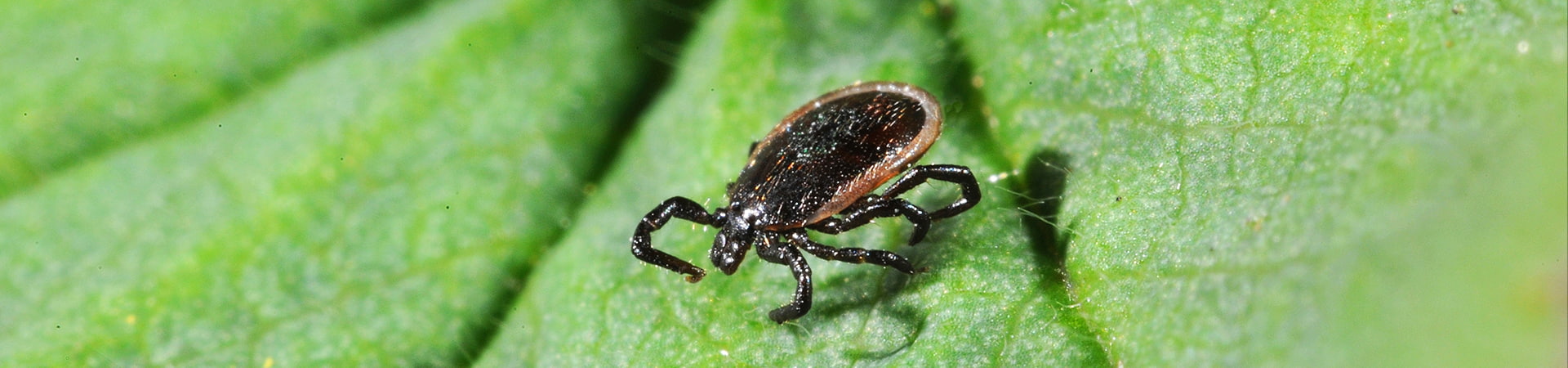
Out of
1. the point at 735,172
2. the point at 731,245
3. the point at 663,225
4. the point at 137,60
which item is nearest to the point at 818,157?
the point at 735,172

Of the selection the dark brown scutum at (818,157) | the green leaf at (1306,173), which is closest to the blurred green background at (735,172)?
the green leaf at (1306,173)

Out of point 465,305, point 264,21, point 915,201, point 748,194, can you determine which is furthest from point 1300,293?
point 264,21

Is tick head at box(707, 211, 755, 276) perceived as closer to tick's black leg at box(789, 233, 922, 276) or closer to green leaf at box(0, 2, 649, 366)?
tick's black leg at box(789, 233, 922, 276)

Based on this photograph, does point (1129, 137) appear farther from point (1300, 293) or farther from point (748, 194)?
point (748, 194)

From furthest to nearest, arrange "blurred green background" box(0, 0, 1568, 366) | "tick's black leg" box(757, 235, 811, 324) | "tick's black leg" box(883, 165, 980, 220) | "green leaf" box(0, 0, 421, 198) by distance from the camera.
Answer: "green leaf" box(0, 0, 421, 198), "tick's black leg" box(883, 165, 980, 220), "tick's black leg" box(757, 235, 811, 324), "blurred green background" box(0, 0, 1568, 366)

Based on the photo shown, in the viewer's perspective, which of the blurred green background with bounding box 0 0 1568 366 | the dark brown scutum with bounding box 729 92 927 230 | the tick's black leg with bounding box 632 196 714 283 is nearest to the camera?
the blurred green background with bounding box 0 0 1568 366

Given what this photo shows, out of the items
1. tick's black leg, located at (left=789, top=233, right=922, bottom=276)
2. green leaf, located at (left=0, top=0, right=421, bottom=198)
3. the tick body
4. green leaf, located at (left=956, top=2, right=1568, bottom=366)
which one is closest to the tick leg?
the tick body

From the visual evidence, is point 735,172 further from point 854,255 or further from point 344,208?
point 344,208
